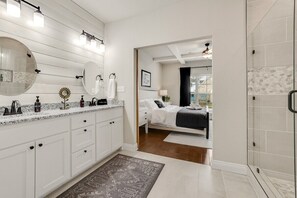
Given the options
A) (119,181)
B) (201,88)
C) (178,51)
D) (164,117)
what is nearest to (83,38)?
(119,181)

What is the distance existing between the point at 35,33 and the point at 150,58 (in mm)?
4271

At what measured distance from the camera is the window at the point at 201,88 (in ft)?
21.5

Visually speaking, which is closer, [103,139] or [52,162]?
[52,162]

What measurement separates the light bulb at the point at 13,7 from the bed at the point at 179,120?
306 centimetres

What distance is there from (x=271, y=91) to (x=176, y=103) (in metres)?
5.19

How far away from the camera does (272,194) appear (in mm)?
1347

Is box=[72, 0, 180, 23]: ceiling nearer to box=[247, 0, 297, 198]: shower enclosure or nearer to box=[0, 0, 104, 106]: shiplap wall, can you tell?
box=[0, 0, 104, 106]: shiplap wall

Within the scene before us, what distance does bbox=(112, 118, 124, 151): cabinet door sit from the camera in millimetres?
2487

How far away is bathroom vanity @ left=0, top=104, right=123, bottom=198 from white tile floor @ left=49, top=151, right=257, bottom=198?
0.24m

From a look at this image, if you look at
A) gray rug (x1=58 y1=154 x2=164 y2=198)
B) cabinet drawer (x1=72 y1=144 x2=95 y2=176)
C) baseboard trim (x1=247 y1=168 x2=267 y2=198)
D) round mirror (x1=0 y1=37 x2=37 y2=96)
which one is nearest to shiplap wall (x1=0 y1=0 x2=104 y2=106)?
round mirror (x1=0 y1=37 x2=37 y2=96)

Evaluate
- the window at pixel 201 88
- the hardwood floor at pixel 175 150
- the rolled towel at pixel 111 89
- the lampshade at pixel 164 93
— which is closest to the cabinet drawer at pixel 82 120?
the rolled towel at pixel 111 89

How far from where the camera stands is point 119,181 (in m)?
1.75

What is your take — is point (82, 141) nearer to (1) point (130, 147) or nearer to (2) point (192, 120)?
(1) point (130, 147)

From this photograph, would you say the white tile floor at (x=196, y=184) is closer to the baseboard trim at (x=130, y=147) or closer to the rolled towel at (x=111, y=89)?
the baseboard trim at (x=130, y=147)
